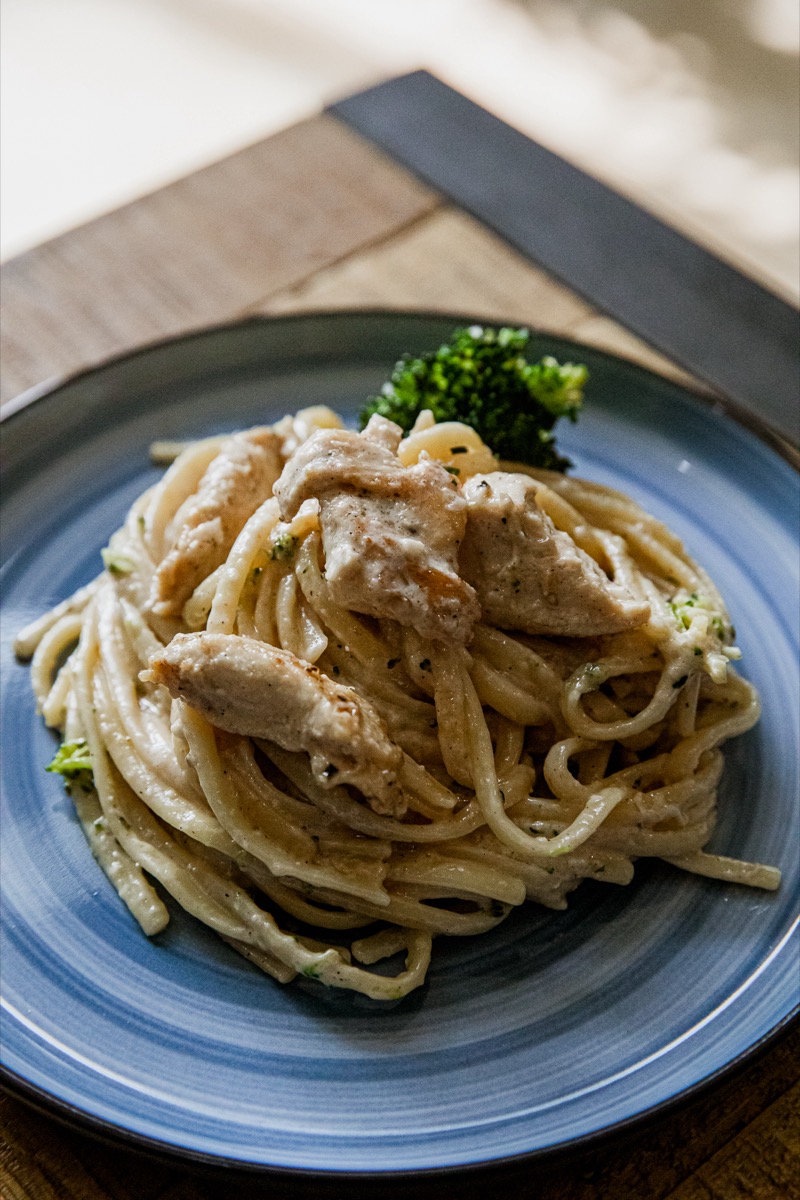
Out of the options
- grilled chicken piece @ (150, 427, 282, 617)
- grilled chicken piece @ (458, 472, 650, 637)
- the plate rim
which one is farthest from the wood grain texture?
the plate rim

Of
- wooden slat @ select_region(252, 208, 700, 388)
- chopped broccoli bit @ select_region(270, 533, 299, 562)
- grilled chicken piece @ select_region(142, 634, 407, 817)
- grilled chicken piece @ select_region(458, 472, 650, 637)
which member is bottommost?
grilled chicken piece @ select_region(142, 634, 407, 817)

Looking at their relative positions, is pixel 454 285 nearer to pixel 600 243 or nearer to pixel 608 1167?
pixel 600 243

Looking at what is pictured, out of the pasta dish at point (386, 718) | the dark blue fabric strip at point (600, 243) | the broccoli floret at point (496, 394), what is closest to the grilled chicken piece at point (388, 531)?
the pasta dish at point (386, 718)

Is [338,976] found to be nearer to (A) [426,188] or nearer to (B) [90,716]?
(B) [90,716]

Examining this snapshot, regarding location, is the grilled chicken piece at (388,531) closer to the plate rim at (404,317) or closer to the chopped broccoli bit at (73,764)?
the chopped broccoli bit at (73,764)

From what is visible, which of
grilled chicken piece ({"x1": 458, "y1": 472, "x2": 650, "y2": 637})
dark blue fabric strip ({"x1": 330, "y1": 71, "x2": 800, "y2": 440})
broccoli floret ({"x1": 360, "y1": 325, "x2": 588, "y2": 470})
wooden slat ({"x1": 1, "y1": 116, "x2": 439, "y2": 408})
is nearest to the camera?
grilled chicken piece ({"x1": 458, "y1": 472, "x2": 650, "y2": 637})

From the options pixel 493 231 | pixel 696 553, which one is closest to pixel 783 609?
pixel 696 553

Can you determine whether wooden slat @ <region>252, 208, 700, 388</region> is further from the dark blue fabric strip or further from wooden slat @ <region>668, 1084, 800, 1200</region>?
wooden slat @ <region>668, 1084, 800, 1200</region>
